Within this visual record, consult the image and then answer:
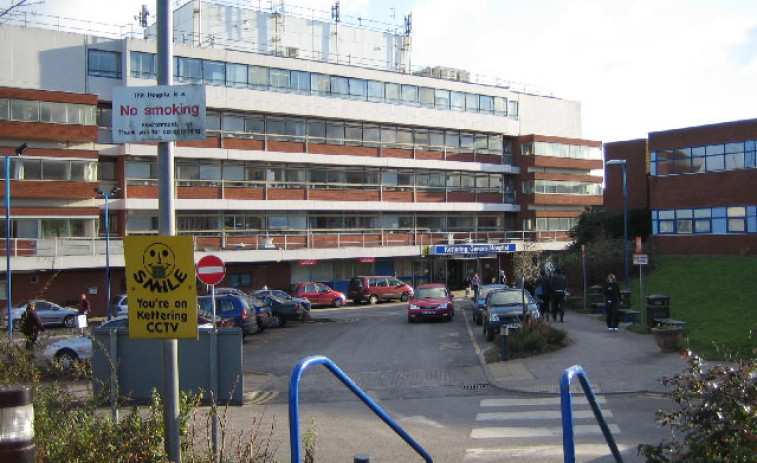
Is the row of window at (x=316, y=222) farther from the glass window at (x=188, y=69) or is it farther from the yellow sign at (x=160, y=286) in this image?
the yellow sign at (x=160, y=286)

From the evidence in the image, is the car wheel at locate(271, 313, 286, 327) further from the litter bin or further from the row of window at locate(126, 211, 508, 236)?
the litter bin

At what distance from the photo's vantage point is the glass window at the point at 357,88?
51.8 metres

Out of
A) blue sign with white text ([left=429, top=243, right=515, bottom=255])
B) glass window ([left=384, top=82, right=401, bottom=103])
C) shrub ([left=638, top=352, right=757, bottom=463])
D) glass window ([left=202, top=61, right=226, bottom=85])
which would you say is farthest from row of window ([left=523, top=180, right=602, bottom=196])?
shrub ([left=638, top=352, right=757, bottom=463])

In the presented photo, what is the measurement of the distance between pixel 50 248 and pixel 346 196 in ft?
65.5

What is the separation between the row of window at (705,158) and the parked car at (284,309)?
835 inches

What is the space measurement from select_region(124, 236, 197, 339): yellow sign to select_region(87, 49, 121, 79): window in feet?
127

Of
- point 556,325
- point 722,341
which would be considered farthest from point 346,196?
point 722,341

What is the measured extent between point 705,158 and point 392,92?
74.5 ft

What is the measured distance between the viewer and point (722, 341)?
1691 centimetres

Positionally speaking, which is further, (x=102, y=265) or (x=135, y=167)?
(x=135, y=167)

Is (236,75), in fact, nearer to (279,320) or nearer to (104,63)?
(104,63)

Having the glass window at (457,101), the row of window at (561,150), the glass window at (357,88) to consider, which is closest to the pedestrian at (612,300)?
the glass window at (357,88)

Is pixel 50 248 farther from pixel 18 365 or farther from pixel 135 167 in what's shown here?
pixel 18 365

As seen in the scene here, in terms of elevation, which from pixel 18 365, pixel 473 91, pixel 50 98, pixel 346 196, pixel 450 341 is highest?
pixel 473 91
